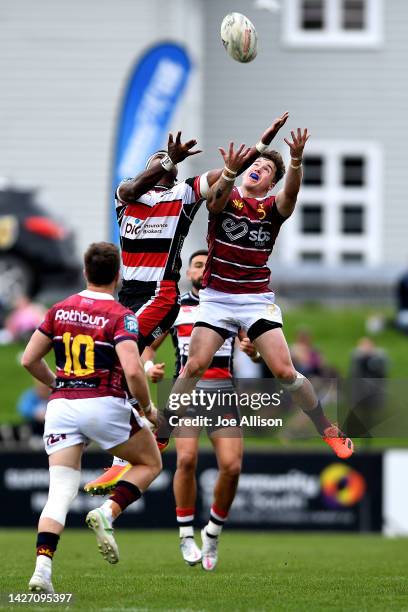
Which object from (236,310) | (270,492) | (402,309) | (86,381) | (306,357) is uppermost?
(236,310)

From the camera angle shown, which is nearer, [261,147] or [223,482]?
[261,147]

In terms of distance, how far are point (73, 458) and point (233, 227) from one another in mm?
2312

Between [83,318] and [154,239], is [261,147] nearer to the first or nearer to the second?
[154,239]

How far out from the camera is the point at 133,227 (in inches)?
409

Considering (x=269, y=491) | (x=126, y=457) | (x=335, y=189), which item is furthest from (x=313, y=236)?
(x=126, y=457)

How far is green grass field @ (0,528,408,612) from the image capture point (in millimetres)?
8789

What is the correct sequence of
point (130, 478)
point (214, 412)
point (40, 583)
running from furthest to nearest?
point (214, 412), point (130, 478), point (40, 583)

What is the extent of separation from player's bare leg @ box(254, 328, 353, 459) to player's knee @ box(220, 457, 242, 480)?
3.55 feet

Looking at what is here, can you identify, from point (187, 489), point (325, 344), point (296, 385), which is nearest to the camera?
point (296, 385)

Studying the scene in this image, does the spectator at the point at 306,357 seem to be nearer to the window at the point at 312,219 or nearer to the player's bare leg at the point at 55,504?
the window at the point at 312,219

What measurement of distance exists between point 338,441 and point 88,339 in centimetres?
260

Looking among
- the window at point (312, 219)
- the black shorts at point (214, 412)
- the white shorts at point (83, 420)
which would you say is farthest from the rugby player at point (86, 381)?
the window at point (312, 219)

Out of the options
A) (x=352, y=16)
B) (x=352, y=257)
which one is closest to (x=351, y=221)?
(x=352, y=257)

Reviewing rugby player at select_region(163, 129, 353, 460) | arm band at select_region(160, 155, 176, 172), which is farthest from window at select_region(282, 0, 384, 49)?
arm band at select_region(160, 155, 176, 172)
